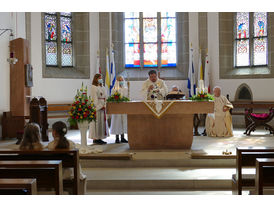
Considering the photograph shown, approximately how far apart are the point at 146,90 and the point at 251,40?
23.7 feet

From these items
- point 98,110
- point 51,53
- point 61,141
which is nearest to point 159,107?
point 98,110

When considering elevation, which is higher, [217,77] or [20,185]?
[217,77]

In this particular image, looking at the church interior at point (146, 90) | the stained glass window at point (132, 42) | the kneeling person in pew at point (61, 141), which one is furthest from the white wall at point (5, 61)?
the kneeling person in pew at point (61, 141)

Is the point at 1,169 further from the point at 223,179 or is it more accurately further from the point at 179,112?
the point at 179,112

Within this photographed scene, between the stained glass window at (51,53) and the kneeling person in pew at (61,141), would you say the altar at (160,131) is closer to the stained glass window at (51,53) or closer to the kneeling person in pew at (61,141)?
the kneeling person in pew at (61,141)

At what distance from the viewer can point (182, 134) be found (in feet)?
30.0

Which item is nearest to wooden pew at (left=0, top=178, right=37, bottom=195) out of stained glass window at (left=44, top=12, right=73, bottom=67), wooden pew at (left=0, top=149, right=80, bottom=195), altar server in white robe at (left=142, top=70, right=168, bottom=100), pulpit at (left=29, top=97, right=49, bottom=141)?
wooden pew at (left=0, top=149, right=80, bottom=195)

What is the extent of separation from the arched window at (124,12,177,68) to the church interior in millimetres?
42

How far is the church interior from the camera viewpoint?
7961 mm

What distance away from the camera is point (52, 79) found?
47.7 feet

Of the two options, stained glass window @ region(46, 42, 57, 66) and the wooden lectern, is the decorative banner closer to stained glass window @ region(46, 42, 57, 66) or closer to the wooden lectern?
the wooden lectern

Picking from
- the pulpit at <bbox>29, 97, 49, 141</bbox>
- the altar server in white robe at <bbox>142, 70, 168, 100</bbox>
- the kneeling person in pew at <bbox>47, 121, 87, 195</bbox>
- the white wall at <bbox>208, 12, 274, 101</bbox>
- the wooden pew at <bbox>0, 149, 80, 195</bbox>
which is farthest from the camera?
the white wall at <bbox>208, 12, 274, 101</bbox>

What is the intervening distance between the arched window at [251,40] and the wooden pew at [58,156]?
11321 mm

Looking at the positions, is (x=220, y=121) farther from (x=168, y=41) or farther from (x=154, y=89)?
(x=168, y=41)
